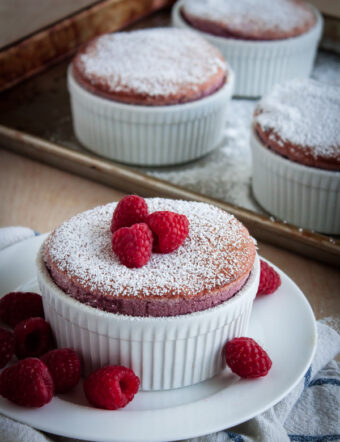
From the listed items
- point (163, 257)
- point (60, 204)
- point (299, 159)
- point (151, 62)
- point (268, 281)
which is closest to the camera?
point (163, 257)

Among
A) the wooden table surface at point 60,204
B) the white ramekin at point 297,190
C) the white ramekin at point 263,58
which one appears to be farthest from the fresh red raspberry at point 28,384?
the white ramekin at point 263,58

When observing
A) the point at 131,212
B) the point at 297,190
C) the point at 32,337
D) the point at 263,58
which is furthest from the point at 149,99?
the point at 32,337

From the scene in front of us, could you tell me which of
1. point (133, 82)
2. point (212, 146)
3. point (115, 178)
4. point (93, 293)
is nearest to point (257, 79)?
point (212, 146)

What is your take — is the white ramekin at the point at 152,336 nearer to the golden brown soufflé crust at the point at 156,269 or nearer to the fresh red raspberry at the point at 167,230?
the golden brown soufflé crust at the point at 156,269

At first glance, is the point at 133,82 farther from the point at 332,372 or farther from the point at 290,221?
the point at 332,372

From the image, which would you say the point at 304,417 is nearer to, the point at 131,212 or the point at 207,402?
the point at 207,402

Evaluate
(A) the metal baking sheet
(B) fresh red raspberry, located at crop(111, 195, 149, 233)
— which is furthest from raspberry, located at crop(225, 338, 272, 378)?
(A) the metal baking sheet

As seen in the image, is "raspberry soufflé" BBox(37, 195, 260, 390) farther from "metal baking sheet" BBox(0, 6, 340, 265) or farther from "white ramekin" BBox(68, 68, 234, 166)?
"white ramekin" BBox(68, 68, 234, 166)
